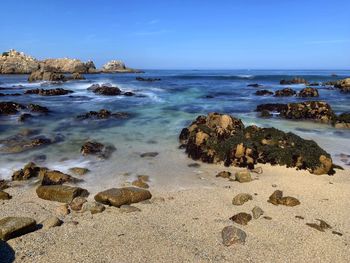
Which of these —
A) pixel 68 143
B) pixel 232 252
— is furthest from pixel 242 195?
pixel 68 143

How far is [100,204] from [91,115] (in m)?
13.6

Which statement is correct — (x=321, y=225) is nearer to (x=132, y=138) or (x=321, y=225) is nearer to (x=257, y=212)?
(x=257, y=212)

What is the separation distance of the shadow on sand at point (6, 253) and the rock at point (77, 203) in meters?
1.78

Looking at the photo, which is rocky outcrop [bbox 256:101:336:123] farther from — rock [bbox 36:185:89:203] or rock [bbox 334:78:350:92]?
rock [bbox 334:78:350:92]

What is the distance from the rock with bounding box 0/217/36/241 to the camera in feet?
19.2

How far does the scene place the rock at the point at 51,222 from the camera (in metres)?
6.44

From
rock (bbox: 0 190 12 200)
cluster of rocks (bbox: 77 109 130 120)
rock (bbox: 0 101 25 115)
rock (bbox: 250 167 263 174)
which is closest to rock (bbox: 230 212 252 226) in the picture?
rock (bbox: 250 167 263 174)

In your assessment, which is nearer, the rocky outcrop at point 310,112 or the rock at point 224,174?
A: the rock at point 224,174

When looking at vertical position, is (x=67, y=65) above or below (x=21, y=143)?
above

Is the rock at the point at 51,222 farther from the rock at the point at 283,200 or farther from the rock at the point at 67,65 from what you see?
the rock at the point at 67,65

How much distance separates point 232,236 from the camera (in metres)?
6.09

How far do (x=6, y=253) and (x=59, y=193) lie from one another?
7.93ft

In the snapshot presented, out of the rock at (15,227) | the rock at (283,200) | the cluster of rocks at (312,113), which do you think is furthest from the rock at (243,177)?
the cluster of rocks at (312,113)

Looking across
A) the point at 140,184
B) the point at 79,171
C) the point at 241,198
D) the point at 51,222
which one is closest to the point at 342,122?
the point at 241,198
